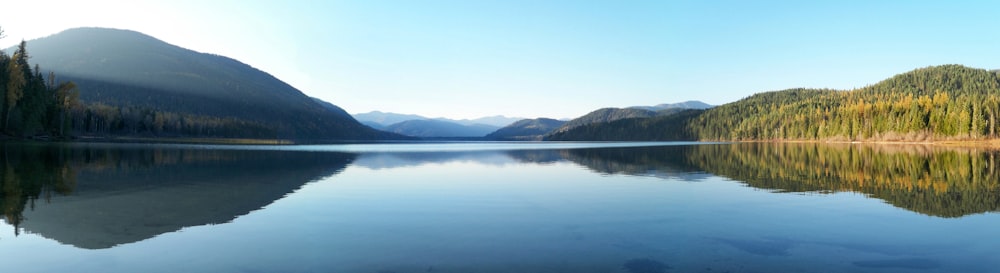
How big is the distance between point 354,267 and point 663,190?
22197mm

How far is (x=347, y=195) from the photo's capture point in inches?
1077

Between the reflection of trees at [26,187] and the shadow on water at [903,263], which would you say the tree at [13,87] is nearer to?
the reflection of trees at [26,187]

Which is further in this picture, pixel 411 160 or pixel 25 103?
pixel 25 103

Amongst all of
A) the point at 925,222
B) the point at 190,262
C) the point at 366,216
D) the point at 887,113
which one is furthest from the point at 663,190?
the point at 887,113

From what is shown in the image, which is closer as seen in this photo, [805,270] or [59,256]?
[805,270]

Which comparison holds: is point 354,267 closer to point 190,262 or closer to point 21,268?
point 190,262

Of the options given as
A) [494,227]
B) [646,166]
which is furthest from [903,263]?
[646,166]

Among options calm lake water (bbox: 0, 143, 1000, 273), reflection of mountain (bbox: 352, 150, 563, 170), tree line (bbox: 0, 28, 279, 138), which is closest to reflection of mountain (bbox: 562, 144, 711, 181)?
reflection of mountain (bbox: 352, 150, 563, 170)

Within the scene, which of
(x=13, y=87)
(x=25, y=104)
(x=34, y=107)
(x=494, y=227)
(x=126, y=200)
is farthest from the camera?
(x=34, y=107)

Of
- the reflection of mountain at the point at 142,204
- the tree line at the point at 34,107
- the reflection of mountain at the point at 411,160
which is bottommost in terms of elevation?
the reflection of mountain at the point at 142,204

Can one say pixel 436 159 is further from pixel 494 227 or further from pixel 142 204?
pixel 494 227

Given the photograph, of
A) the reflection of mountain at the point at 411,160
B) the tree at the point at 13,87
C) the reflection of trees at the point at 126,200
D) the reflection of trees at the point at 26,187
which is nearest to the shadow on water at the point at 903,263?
the reflection of trees at the point at 126,200

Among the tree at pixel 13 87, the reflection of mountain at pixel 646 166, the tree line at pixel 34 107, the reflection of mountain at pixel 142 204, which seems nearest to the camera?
the reflection of mountain at pixel 142 204

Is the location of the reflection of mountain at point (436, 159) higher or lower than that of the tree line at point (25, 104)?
lower
